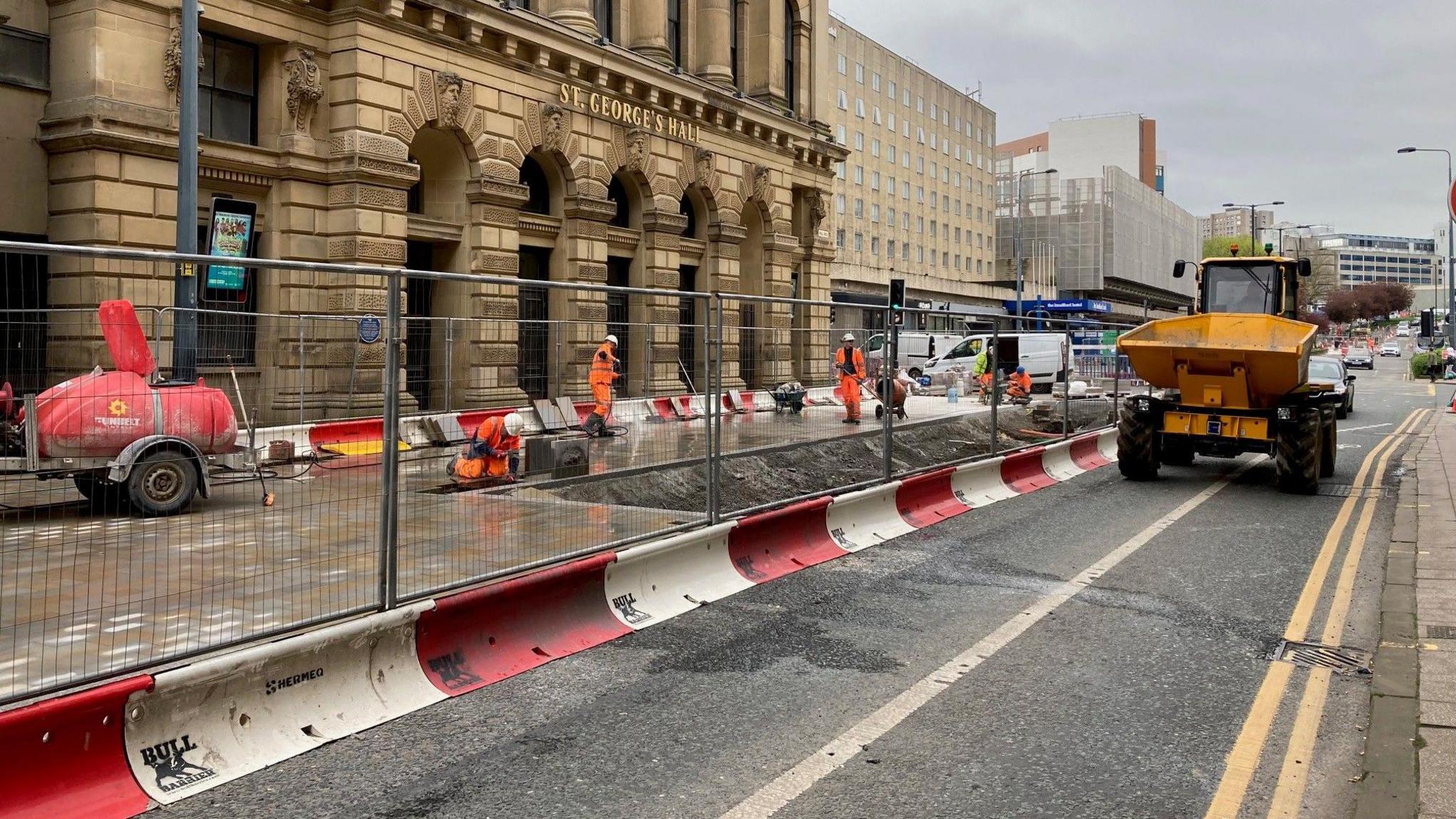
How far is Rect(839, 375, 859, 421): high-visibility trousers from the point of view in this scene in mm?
10969

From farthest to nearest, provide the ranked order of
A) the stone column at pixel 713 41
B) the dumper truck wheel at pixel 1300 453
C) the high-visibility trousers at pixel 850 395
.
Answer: the stone column at pixel 713 41
the dumper truck wheel at pixel 1300 453
the high-visibility trousers at pixel 850 395

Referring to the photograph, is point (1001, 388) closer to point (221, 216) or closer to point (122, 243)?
point (221, 216)

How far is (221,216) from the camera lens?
45.0ft

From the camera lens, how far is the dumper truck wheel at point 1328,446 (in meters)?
14.1

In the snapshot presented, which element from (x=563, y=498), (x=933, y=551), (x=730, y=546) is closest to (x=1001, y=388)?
(x=933, y=551)

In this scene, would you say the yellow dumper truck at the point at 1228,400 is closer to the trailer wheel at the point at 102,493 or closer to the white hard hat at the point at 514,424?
the white hard hat at the point at 514,424

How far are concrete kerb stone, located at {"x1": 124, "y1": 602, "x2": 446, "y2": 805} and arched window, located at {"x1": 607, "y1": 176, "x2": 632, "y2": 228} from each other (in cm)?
2325

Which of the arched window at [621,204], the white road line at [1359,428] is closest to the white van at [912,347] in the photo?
the arched window at [621,204]

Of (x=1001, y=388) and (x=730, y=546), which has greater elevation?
(x=1001, y=388)

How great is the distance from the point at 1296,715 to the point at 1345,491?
942cm

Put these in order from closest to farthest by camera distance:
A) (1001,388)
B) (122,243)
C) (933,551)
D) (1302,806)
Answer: (1302,806)
(933,551)
(1001,388)
(122,243)

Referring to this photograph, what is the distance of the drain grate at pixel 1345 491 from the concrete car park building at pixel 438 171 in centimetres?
705

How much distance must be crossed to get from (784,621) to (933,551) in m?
2.81

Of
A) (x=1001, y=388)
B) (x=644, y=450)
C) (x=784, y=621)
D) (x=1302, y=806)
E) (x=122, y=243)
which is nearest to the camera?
(x=1302, y=806)
